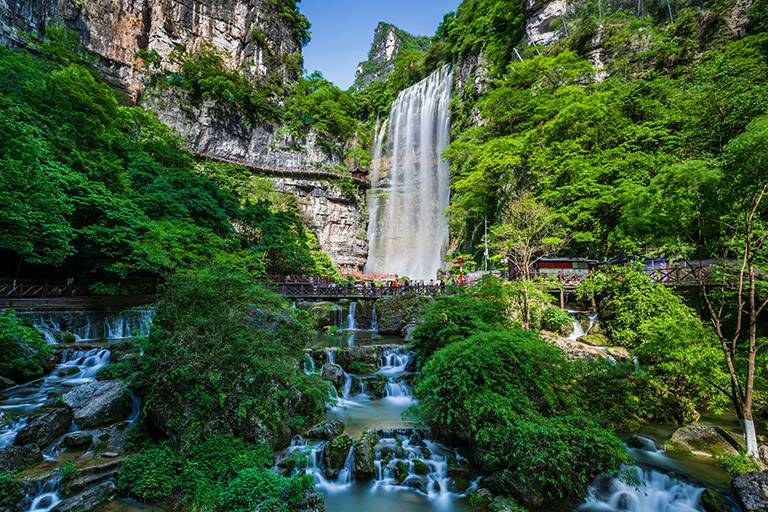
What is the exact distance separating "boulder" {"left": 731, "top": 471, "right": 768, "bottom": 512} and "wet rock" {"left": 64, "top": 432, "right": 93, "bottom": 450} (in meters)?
11.1

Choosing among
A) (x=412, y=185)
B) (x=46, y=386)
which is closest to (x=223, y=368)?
(x=46, y=386)

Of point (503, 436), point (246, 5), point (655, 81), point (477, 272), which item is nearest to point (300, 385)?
point (503, 436)

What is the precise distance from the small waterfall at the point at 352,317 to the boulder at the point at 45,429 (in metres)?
13.6

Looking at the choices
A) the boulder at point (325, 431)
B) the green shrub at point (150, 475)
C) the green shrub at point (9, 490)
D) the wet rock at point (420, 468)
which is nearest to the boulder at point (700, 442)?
the wet rock at point (420, 468)

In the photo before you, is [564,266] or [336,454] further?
[564,266]

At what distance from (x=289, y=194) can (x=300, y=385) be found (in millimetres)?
30151

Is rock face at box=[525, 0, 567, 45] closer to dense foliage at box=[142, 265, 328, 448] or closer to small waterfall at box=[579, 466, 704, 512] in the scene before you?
small waterfall at box=[579, 466, 704, 512]

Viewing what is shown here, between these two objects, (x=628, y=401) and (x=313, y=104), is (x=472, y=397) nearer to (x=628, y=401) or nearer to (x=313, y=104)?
(x=628, y=401)

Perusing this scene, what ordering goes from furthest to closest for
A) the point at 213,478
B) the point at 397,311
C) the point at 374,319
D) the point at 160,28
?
the point at 160,28, the point at 374,319, the point at 397,311, the point at 213,478

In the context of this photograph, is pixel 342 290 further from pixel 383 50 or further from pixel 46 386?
pixel 383 50

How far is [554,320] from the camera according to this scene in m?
12.9

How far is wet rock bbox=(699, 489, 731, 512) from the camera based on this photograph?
5.00m

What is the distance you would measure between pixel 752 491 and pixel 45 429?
12.1 meters

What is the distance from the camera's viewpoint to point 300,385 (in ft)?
23.4
